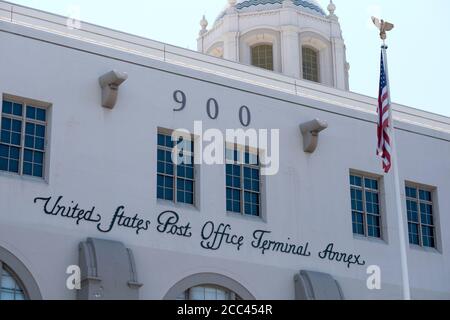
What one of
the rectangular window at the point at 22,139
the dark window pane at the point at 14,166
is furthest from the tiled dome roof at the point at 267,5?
the dark window pane at the point at 14,166

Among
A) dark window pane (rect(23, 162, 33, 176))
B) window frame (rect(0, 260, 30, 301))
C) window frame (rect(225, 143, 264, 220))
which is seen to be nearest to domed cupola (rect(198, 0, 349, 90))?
window frame (rect(225, 143, 264, 220))

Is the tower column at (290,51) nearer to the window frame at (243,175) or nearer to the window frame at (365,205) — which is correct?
the window frame at (365,205)

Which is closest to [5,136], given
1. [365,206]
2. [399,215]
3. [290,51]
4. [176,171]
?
[176,171]

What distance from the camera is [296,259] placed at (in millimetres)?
30922

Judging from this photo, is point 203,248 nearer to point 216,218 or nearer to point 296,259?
point 216,218

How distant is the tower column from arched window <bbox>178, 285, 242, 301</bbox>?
1793 centimetres

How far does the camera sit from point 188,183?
30141mm

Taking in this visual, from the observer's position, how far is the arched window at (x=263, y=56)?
47156 millimetres

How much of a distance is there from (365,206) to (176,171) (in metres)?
6.25

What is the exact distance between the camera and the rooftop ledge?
30022mm

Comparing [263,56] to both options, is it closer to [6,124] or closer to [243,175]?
[243,175]

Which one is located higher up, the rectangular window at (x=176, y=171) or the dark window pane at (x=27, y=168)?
the rectangular window at (x=176, y=171)

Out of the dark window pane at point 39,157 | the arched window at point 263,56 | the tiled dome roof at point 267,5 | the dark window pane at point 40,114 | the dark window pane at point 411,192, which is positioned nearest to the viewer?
the dark window pane at point 39,157
